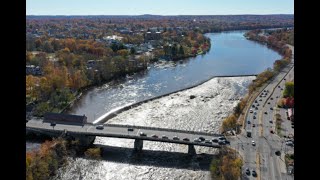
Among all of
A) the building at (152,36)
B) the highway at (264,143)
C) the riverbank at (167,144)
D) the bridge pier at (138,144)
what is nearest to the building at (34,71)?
the riverbank at (167,144)

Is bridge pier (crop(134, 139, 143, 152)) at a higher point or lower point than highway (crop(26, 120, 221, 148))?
lower

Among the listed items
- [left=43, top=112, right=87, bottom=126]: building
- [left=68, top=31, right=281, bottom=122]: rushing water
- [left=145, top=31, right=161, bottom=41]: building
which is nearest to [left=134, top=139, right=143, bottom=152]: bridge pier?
[left=43, top=112, right=87, bottom=126]: building

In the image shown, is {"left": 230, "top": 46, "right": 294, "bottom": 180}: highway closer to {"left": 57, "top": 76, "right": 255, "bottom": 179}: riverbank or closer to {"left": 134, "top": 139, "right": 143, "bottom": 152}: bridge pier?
{"left": 57, "top": 76, "right": 255, "bottom": 179}: riverbank

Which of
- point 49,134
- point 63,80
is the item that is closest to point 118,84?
point 63,80

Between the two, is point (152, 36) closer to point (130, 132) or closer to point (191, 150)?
point (130, 132)

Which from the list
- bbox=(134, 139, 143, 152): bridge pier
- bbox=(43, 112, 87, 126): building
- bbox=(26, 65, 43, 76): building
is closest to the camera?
bbox=(134, 139, 143, 152): bridge pier

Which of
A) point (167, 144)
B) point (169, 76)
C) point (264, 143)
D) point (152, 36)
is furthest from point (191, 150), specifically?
point (152, 36)

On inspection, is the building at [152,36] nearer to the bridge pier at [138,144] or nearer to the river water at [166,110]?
the river water at [166,110]
